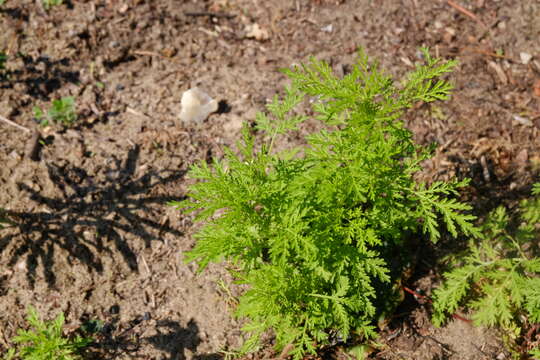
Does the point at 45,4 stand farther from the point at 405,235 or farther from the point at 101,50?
the point at 405,235

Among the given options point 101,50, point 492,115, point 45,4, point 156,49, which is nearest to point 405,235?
point 492,115

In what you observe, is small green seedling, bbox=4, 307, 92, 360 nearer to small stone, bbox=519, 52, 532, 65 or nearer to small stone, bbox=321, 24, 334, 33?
small stone, bbox=321, 24, 334, 33

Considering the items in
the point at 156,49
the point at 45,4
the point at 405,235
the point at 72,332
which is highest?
the point at 45,4

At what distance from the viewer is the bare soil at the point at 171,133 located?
353 centimetres

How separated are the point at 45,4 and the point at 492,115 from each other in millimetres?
4427

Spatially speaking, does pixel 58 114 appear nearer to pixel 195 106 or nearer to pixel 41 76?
pixel 41 76

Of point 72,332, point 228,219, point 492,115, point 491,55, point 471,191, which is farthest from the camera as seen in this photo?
point 491,55

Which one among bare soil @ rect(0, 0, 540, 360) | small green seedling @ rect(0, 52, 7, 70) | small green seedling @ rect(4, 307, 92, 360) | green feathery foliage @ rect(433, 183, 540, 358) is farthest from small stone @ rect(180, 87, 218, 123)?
green feathery foliage @ rect(433, 183, 540, 358)

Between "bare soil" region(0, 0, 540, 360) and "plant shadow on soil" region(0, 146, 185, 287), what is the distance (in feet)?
0.03

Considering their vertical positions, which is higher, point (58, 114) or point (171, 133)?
point (58, 114)

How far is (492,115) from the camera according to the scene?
4.34 meters

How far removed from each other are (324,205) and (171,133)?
6.74 ft

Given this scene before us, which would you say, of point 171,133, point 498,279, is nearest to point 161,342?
Result: point 171,133

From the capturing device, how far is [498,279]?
139 inches
